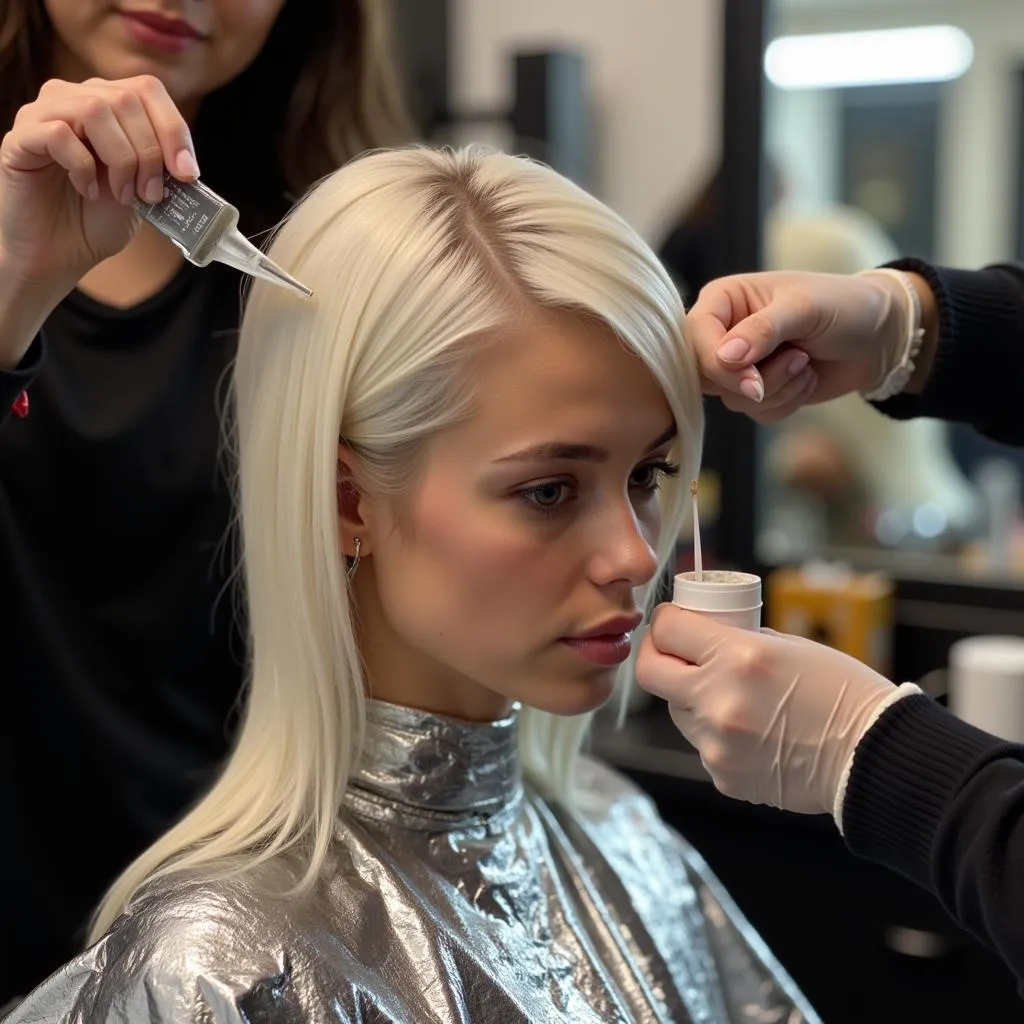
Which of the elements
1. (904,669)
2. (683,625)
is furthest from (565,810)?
(904,669)

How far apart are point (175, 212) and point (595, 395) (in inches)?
16.0

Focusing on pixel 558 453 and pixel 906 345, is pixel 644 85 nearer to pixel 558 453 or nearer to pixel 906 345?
pixel 906 345

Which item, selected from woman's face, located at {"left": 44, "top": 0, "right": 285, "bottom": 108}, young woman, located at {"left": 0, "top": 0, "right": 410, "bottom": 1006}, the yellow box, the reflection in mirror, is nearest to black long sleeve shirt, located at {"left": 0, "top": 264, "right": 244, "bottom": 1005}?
young woman, located at {"left": 0, "top": 0, "right": 410, "bottom": 1006}

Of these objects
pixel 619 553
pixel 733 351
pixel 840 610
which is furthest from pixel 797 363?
pixel 840 610

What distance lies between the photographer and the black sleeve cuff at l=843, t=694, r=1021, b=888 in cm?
109

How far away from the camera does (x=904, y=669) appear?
8.30 ft

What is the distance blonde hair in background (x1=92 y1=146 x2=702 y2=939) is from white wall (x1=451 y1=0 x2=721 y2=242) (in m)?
1.43

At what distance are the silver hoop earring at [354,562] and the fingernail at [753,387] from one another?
399 mm

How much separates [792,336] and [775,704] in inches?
15.7

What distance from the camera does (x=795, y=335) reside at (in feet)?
4.55

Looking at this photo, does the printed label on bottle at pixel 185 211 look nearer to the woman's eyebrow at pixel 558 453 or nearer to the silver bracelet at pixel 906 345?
the woman's eyebrow at pixel 558 453

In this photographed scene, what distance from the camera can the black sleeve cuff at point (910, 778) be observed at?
43.1 inches

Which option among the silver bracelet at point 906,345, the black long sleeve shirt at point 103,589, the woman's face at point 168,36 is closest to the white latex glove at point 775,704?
the silver bracelet at point 906,345

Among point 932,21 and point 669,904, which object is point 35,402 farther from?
point 932,21
